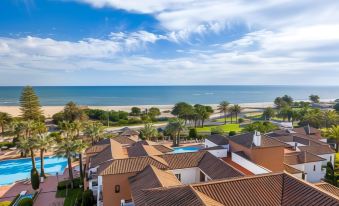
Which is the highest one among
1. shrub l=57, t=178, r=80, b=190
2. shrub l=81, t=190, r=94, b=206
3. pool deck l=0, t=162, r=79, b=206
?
shrub l=81, t=190, r=94, b=206

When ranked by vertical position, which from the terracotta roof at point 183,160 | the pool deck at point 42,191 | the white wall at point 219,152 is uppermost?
the terracotta roof at point 183,160

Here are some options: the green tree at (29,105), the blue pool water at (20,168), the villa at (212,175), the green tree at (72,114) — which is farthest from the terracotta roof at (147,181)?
the green tree at (29,105)

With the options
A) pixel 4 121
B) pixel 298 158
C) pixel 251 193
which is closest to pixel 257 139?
pixel 298 158

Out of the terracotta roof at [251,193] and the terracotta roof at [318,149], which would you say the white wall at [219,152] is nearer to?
the terracotta roof at [251,193]

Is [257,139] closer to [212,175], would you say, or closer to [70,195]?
[212,175]

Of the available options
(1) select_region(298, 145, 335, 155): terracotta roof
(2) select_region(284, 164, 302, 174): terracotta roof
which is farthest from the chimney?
(1) select_region(298, 145, 335, 155): terracotta roof

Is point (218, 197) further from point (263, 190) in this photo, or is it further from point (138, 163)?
point (138, 163)

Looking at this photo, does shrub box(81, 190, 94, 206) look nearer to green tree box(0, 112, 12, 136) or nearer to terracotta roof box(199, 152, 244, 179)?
terracotta roof box(199, 152, 244, 179)

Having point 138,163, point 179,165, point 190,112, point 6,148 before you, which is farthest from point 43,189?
point 190,112
